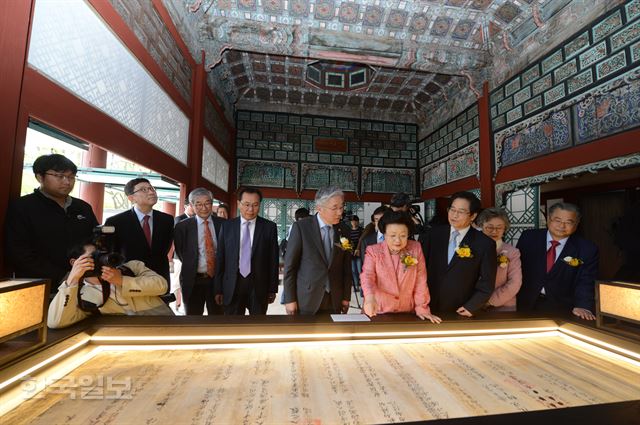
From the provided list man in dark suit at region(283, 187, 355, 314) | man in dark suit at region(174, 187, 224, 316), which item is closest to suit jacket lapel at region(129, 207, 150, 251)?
man in dark suit at region(174, 187, 224, 316)

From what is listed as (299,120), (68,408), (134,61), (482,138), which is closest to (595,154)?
(482,138)

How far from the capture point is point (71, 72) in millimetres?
2176

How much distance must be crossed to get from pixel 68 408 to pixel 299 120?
28.2 feet

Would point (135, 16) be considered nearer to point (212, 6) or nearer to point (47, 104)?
point (47, 104)

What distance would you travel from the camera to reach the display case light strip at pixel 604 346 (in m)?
1.14

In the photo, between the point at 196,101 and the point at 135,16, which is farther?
the point at 196,101

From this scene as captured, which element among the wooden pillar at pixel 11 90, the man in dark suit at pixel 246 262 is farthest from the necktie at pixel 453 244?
the wooden pillar at pixel 11 90

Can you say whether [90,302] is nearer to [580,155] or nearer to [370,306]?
[370,306]

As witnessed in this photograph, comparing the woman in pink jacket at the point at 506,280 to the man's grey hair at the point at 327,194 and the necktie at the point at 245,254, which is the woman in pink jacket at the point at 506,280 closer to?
the man's grey hair at the point at 327,194

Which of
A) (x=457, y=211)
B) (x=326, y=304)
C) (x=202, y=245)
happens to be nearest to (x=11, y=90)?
(x=202, y=245)

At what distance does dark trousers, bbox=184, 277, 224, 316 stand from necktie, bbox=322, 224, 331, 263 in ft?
3.64

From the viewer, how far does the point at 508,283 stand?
1.95 m

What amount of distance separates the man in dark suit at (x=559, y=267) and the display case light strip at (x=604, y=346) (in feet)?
1.90

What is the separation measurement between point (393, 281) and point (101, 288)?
5.16 feet
